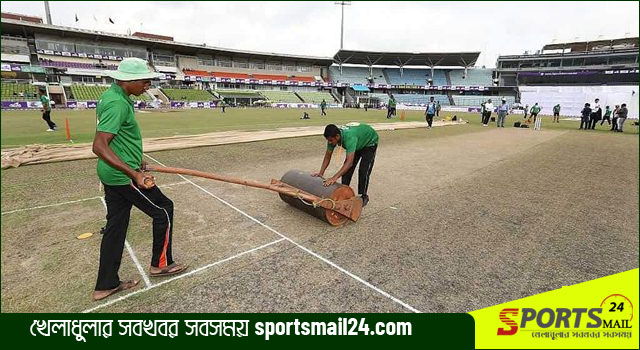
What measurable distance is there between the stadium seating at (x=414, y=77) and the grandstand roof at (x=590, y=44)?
82.4 feet

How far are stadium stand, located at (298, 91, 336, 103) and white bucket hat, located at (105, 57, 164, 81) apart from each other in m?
66.5

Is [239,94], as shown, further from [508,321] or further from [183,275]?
[508,321]

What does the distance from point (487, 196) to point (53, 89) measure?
54963 mm

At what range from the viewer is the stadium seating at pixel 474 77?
246ft

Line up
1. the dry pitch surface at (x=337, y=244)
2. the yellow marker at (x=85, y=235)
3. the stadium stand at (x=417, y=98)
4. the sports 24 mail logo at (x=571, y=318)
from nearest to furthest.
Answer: the sports 24 mail logo at (x=571, y=318) → the dry pitch surface at (x=337, y=244) → the yellow marker at (x=85, y=235) → the stadium stand at (x=417, y=98)

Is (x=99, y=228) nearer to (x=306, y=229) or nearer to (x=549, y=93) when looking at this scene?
(x=306, y=229)

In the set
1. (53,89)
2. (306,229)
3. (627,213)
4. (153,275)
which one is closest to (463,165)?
(627,213)

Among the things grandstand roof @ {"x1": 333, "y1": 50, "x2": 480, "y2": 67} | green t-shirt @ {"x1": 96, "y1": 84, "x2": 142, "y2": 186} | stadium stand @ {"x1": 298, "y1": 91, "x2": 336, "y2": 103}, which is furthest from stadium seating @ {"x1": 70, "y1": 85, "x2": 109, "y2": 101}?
grandstand roof @ {"x1": 333, "y1": 50, "x2": 480, "y2": 67}

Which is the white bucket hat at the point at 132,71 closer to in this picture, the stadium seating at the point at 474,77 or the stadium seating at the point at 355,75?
the stadium seating at the point at 355,75

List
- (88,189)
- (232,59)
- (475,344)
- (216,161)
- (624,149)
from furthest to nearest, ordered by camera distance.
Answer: (232,59) → (624,149) → (216,161) → (88,189) → (475,344)

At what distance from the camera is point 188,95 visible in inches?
2136

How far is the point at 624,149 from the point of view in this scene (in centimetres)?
1347

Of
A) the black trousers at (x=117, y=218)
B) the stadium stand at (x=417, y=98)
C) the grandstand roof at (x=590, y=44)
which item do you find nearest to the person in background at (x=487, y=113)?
the black trousers at (x=117, y=218)

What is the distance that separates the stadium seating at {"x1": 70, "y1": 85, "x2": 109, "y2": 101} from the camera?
141 feet
